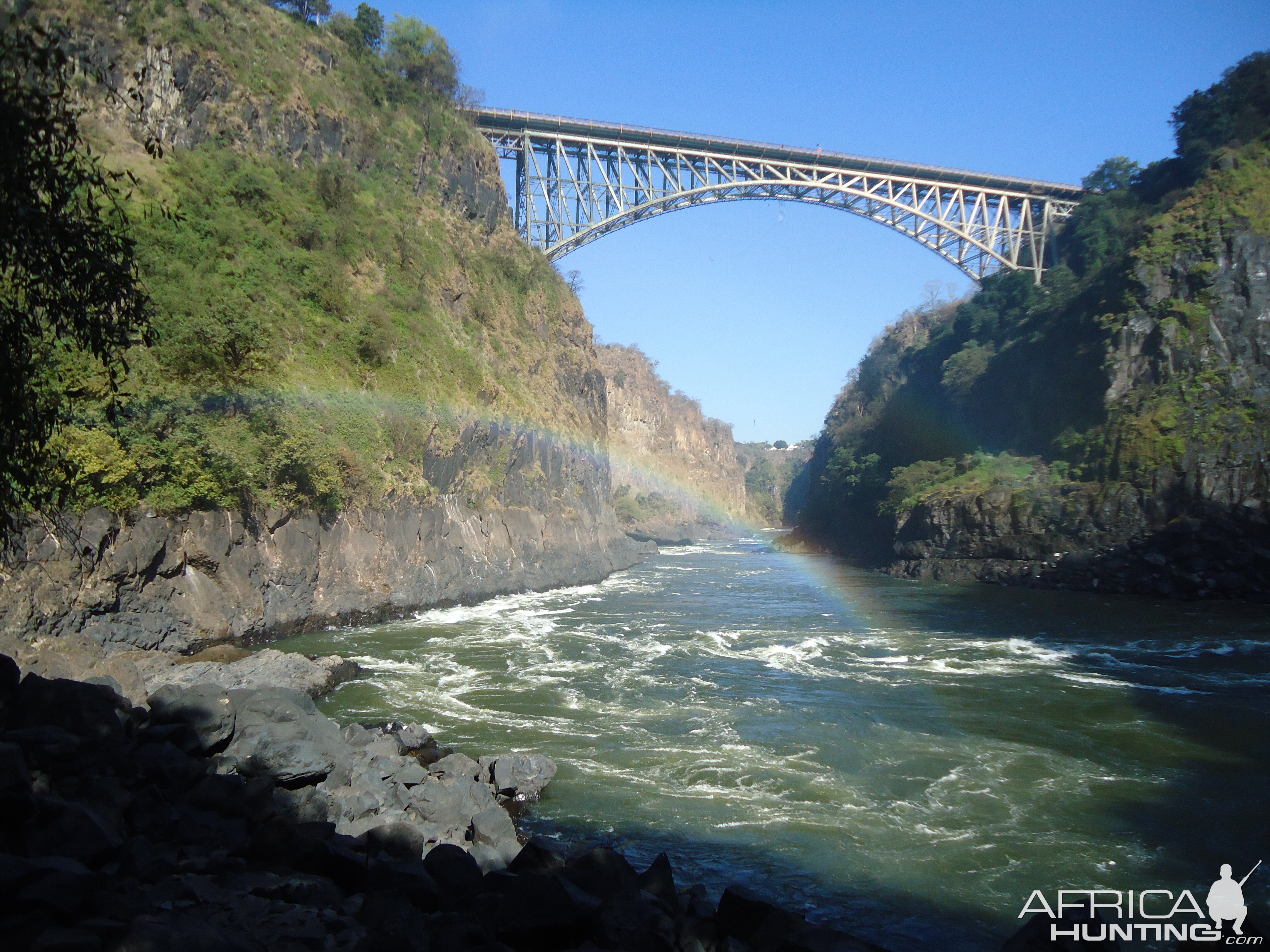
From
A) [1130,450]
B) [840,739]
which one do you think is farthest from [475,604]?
[1130,450]

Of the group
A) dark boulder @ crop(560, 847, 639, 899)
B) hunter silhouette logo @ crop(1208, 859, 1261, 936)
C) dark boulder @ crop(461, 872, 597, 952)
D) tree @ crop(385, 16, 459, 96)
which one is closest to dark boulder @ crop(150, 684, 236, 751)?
dark boulder @ crop(560, 847, 639, 899)

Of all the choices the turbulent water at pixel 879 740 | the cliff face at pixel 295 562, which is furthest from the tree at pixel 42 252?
the turbulent water at pixel 879 740

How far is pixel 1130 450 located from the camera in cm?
2994

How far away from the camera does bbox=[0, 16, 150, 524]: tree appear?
193 inches

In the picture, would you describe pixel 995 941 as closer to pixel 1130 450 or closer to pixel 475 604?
pixel 475 604

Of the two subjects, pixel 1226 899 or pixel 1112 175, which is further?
pixel 1112 175

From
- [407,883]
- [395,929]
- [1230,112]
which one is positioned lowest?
[407,883]

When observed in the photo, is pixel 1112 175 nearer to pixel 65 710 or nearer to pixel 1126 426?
pixel 1126 426

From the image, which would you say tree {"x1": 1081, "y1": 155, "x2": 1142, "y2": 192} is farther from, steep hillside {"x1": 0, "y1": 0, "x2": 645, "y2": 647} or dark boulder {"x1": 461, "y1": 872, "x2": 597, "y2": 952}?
dark boulder {"x1": 461, "y1": 872, "x2": 597, "y2": 952}

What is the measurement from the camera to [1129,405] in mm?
31641

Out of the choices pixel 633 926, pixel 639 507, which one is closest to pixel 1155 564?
pixel 633 926

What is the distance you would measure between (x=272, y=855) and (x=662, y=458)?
257 ft

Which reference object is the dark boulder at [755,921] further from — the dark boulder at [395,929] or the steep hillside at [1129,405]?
the steep hillside at [1129,405]

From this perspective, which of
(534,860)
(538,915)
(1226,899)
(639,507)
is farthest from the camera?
(639,507)
